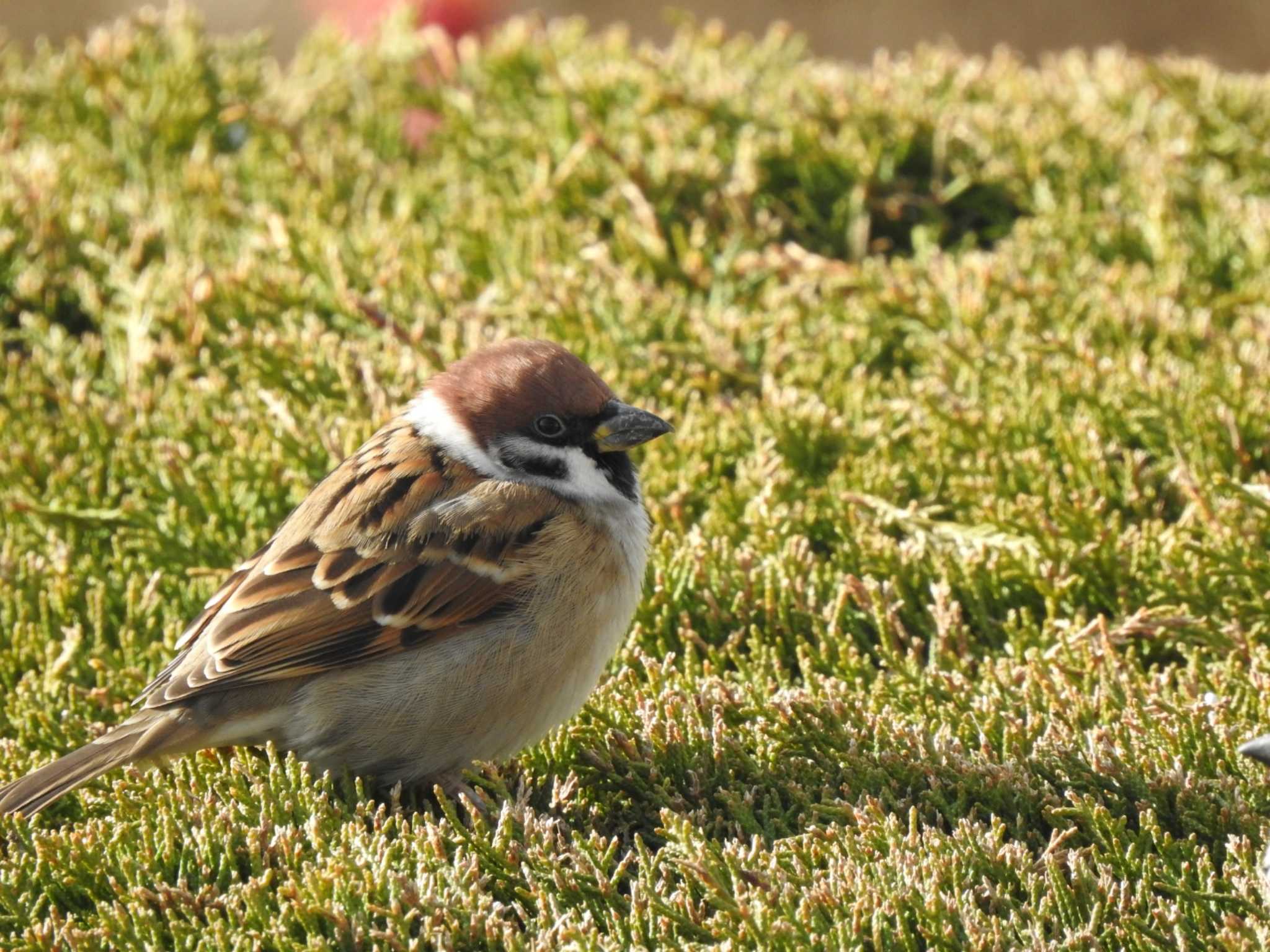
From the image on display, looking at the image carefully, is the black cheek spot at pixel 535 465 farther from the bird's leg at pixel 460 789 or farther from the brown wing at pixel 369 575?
the bird's leg at pixel 460 789

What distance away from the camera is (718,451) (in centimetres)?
390

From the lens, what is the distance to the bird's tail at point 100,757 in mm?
2656

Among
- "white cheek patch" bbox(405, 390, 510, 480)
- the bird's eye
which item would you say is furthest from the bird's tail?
the bird's eye

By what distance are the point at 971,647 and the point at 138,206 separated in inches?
120

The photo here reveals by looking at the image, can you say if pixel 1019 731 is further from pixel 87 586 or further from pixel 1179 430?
pixel 87 586

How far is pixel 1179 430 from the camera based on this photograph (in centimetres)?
371

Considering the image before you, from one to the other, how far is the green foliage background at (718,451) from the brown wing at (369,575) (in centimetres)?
21

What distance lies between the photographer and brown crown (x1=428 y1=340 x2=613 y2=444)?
10.1 ft

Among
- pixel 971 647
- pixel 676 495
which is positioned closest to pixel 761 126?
pixel 676 495

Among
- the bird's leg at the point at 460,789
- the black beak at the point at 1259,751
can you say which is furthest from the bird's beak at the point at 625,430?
the black beak at the point at 1259,751

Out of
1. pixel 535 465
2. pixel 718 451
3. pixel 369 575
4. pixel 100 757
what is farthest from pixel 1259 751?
pixel 100 757

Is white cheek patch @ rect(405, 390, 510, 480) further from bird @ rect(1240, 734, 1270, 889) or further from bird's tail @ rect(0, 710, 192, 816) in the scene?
bird @ rect(1240, 734, 1270, 889)

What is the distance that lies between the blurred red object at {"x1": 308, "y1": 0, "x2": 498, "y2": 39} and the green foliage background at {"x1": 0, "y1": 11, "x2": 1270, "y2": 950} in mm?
303

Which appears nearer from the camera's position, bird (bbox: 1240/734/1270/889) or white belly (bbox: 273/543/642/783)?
bird (bbox: 1240/734/1270/889)
